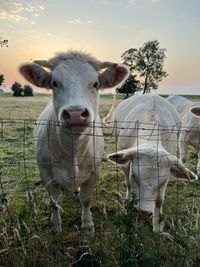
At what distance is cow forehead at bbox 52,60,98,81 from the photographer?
524 cm

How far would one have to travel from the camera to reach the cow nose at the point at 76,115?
4.59 meters

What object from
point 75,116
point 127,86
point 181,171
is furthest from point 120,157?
point 127,86

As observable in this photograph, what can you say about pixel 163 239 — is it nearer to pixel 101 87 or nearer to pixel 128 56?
pixel 101 87

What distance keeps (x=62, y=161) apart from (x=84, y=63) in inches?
55.8

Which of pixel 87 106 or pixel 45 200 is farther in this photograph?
pixel 45 200

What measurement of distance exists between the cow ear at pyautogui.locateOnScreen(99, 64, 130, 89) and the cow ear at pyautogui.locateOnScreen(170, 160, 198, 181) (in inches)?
58.9


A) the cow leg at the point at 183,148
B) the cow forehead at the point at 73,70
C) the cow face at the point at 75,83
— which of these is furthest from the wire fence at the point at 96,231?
the cow leg at the point at 183,148

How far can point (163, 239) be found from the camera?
5.20 meters

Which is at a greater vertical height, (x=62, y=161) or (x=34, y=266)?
(x=62, y=161)

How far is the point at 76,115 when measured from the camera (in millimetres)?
4590

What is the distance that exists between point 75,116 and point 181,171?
1.73 m

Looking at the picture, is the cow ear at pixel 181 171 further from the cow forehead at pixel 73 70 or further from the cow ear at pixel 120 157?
the cow forehead at pixel 73 70

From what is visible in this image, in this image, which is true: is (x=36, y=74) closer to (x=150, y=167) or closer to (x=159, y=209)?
(x=150, y=167)

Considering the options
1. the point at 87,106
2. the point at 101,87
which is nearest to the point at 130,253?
the point at 87,106
